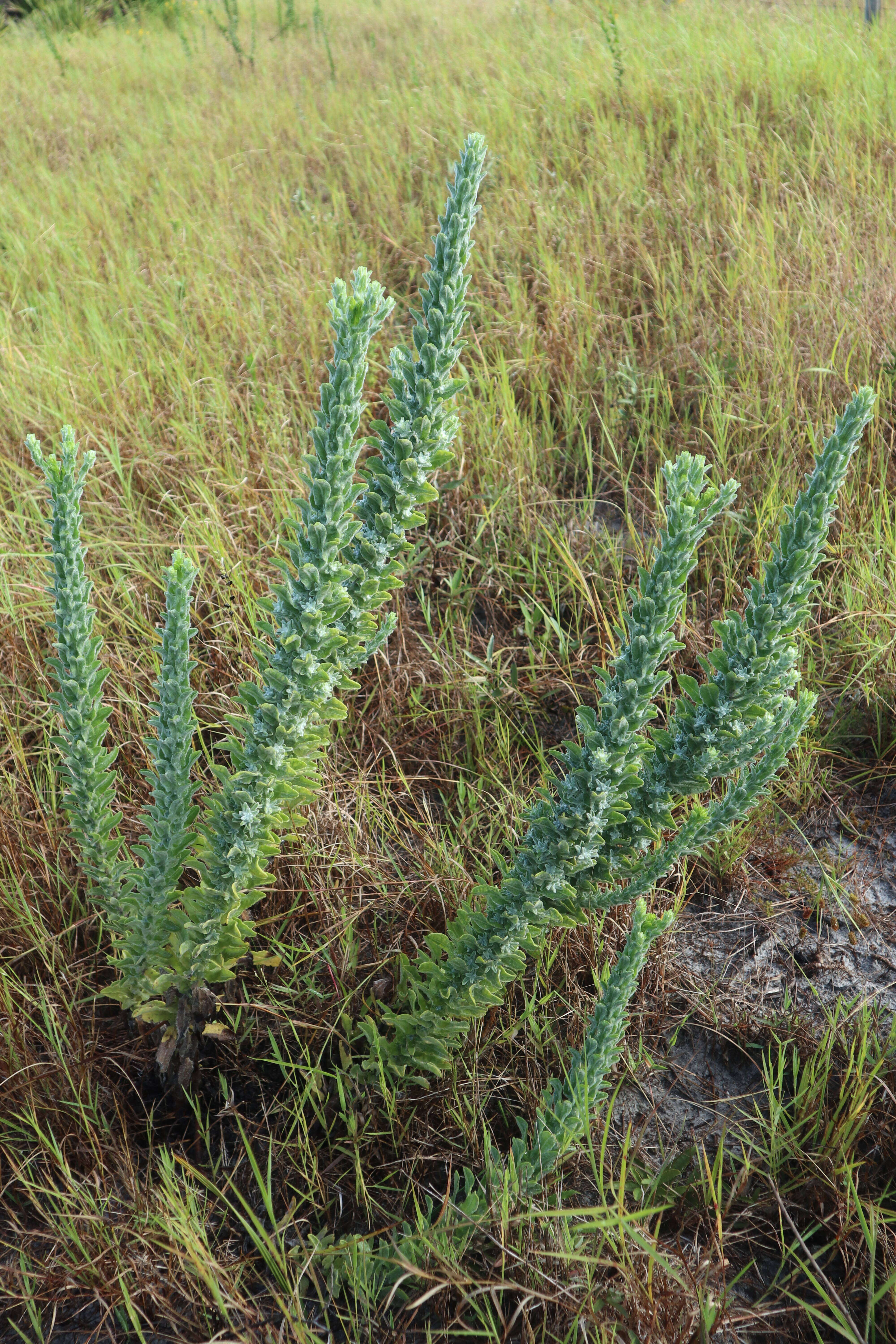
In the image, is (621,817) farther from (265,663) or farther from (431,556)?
(431,556)

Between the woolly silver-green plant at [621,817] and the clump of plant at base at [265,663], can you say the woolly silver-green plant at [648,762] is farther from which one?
the clump of plant at base at [265,663]

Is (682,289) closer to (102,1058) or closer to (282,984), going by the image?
(282,984)

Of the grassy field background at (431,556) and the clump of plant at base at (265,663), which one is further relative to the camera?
the grassy field background at (431,556)

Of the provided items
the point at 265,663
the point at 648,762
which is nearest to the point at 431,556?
the point at 265,663

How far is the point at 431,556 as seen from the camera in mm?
2523

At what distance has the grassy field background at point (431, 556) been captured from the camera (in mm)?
1374

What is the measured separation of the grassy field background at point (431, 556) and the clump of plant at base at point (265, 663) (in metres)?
0.17

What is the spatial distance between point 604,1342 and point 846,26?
20.8 feet

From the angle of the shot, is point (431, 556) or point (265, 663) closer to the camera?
point (265, 663)

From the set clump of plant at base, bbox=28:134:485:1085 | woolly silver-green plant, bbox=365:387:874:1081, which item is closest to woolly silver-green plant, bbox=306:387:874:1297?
woolly silver-green plant, bbox=365:387:874:1081

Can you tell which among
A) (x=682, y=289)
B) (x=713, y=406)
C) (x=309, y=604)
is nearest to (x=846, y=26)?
(x=682, y=289)

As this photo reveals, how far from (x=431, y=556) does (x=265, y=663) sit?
3.88 feet

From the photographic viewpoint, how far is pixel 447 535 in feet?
8.45

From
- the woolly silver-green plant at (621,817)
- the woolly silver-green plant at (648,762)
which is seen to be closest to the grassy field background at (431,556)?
the woolly silver-green plant at (621,817)
